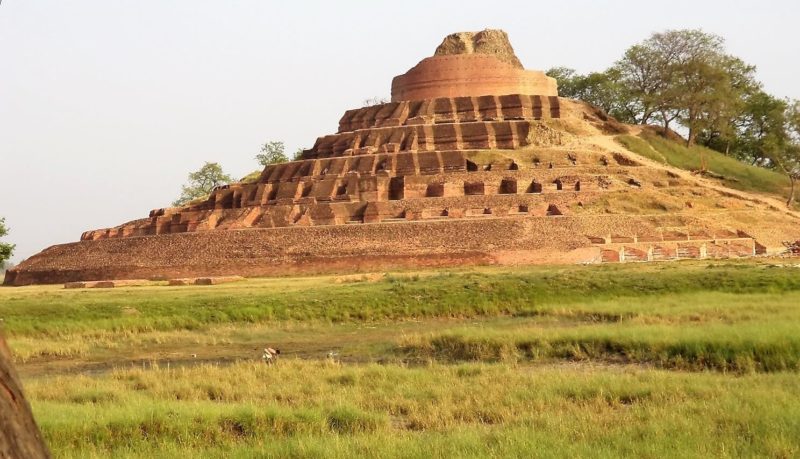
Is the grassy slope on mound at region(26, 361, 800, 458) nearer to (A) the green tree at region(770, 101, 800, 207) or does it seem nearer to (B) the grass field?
(B) the grass field

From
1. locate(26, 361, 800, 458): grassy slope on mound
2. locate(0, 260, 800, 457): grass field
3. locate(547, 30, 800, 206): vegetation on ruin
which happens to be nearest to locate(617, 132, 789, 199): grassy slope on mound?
locate(547, 30, 800, 206): vegetation on ruin

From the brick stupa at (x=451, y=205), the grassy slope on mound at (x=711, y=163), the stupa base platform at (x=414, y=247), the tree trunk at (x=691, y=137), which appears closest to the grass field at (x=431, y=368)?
the stupa base platform at (x=414, y=247)

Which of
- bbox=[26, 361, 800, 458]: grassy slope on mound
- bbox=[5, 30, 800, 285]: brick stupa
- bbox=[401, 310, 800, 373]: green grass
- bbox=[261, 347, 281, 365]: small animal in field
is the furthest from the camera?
bbox=[5, 30, 800, 285]: brick stupa

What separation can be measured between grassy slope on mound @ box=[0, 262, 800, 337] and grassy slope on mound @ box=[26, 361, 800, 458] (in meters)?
8.84

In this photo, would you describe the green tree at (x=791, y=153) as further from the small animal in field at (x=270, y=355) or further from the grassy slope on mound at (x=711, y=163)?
the small animal in field at (x=270, y=355)

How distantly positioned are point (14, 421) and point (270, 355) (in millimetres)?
13524

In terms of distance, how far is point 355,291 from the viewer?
85.8ft

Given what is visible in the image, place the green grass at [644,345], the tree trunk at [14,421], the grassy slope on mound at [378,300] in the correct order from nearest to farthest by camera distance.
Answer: the tree trunk at [14,421] < the green grass at [644,345] < the grassy slope on mound at [378,300]

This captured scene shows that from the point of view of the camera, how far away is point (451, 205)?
41.9m

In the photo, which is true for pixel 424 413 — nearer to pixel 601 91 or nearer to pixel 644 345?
pixel 644 345

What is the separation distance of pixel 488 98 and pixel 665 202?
13.1 metres

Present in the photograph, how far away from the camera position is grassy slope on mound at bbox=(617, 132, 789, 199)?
49.5 metres

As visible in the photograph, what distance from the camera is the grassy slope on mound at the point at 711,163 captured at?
49469mm

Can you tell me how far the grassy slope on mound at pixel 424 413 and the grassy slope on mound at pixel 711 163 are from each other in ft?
126
